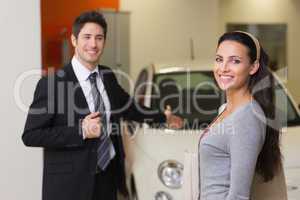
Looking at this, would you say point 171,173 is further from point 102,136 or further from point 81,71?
point 81,71

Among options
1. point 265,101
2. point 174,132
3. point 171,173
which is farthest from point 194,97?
point 265,101

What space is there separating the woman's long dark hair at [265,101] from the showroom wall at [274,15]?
8159 millimetres

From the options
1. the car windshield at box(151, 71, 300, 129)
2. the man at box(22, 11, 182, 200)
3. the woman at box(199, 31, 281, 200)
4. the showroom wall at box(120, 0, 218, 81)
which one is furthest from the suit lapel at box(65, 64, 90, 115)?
the showroom wall at box(120, 0, 218, 81)

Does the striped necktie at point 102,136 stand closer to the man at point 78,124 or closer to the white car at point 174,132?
the man at point 78,124

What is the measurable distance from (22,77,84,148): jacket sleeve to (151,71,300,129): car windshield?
1.59 metres

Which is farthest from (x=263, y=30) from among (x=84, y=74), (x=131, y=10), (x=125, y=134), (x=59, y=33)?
(x=84, y=74)

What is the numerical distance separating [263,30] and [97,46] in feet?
27.6

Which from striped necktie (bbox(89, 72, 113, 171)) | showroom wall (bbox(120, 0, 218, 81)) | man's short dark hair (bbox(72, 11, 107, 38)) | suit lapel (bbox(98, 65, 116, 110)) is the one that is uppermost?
showroom wall (bbox(120, 0, 218, 81))

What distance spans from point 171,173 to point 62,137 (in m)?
1.07

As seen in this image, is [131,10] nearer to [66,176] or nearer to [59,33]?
[59,33]

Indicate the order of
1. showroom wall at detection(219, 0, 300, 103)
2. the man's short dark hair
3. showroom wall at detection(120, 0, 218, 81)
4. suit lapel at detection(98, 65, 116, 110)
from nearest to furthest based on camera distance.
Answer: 1. the man's short dark hair
2. suit lapel at detection(98, 65, 116, 110)
3. showroom wall at detection(120, 0, 218, 81)
4. showroom wall at detection(219, 0, 300, 103)

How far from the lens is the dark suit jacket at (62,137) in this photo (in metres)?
2.37

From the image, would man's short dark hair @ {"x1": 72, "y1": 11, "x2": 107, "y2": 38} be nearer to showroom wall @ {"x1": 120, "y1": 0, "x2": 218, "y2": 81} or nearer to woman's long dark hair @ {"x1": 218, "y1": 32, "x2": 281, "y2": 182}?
woman's long dark hair @ {"x1": 218, "y1": 32, "x2": 281, "y2": 182}

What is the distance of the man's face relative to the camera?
7.87 feet
